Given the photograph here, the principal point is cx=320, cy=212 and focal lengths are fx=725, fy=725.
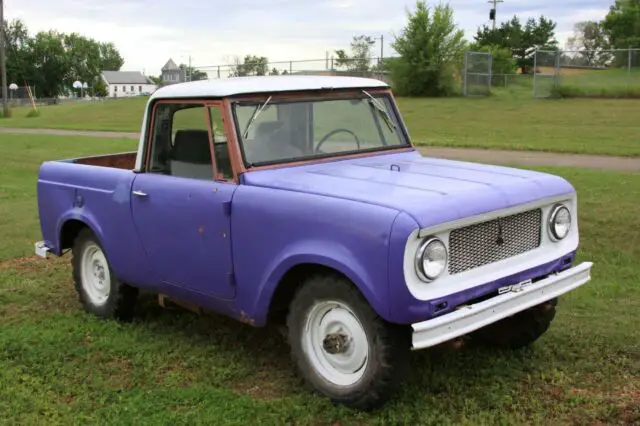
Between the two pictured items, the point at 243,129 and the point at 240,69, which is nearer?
the point at 243,129

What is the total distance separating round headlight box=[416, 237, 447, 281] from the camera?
3479 millimetres

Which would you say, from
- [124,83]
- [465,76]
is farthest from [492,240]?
[124,83]

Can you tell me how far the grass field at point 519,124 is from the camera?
15.3 metres

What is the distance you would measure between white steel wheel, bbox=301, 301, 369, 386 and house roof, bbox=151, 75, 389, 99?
1.54 meters

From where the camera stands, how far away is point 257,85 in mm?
4773

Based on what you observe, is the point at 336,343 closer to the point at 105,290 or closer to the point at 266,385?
the point at 266,385

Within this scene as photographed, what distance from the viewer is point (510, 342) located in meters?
4.71

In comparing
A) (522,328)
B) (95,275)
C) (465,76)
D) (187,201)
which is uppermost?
(465,76)

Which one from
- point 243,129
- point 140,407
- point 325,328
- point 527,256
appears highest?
point 243,129

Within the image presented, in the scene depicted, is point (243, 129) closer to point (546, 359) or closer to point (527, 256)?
point (527, 256)

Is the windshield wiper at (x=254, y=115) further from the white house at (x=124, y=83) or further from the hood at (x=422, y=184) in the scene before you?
the white house at (x=124, y=83)

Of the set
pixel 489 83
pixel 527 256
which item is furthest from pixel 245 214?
pixel 489 83

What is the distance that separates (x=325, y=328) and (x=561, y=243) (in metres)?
1.54

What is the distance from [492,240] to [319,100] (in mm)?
1659
